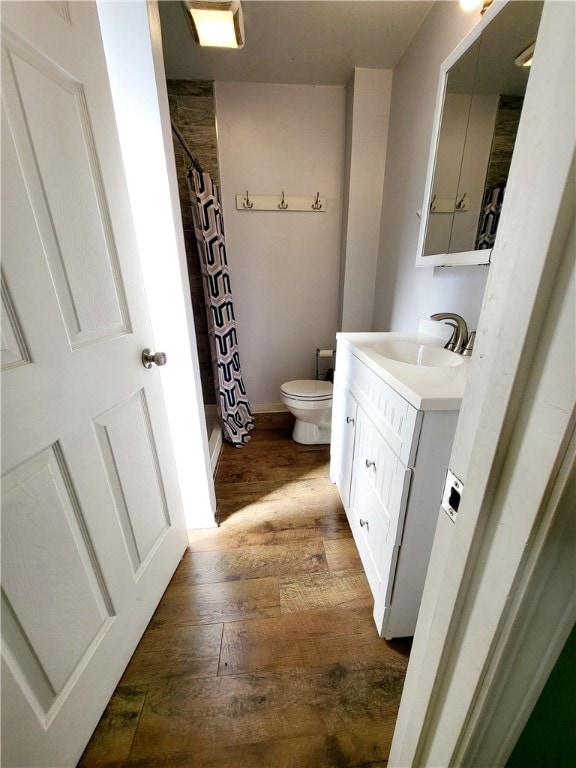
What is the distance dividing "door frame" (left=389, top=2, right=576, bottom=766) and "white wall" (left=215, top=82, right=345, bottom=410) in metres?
2.15

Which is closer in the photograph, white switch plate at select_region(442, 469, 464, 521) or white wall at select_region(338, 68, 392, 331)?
white switch plate at select_region(442, 469, 464, 521)

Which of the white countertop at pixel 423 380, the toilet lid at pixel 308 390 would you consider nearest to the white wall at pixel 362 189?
the toilet lid at pixel 308 390

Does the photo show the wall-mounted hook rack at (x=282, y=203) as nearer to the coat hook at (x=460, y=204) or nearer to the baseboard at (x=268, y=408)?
the coat hook at (x=460, y=204)

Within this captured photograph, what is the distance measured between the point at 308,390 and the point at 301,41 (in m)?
2.01

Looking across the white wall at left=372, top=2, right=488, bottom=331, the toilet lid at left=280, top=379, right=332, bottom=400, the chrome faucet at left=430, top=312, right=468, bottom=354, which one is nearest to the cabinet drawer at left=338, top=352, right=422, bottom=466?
the chrome faucet at left=430, top=312, right=468, bottom=354

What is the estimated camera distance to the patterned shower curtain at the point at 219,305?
1.84 m

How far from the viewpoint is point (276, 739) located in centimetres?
79

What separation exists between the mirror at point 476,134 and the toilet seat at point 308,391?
39.8 inches

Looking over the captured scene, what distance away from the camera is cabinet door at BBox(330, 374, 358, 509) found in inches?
52.4

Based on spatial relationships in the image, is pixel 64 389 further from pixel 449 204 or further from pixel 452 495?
pixel 449 204

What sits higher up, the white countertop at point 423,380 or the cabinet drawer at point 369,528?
the white countertop at point 423,380

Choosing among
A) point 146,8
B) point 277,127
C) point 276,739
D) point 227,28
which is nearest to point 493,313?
point 276,739

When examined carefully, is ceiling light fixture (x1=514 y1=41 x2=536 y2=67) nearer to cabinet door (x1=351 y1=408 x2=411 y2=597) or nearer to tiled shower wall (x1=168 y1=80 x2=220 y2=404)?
cabinet door (x1=351 y1=408 x2=411 y2=597)

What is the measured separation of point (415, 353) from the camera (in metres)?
1.34
